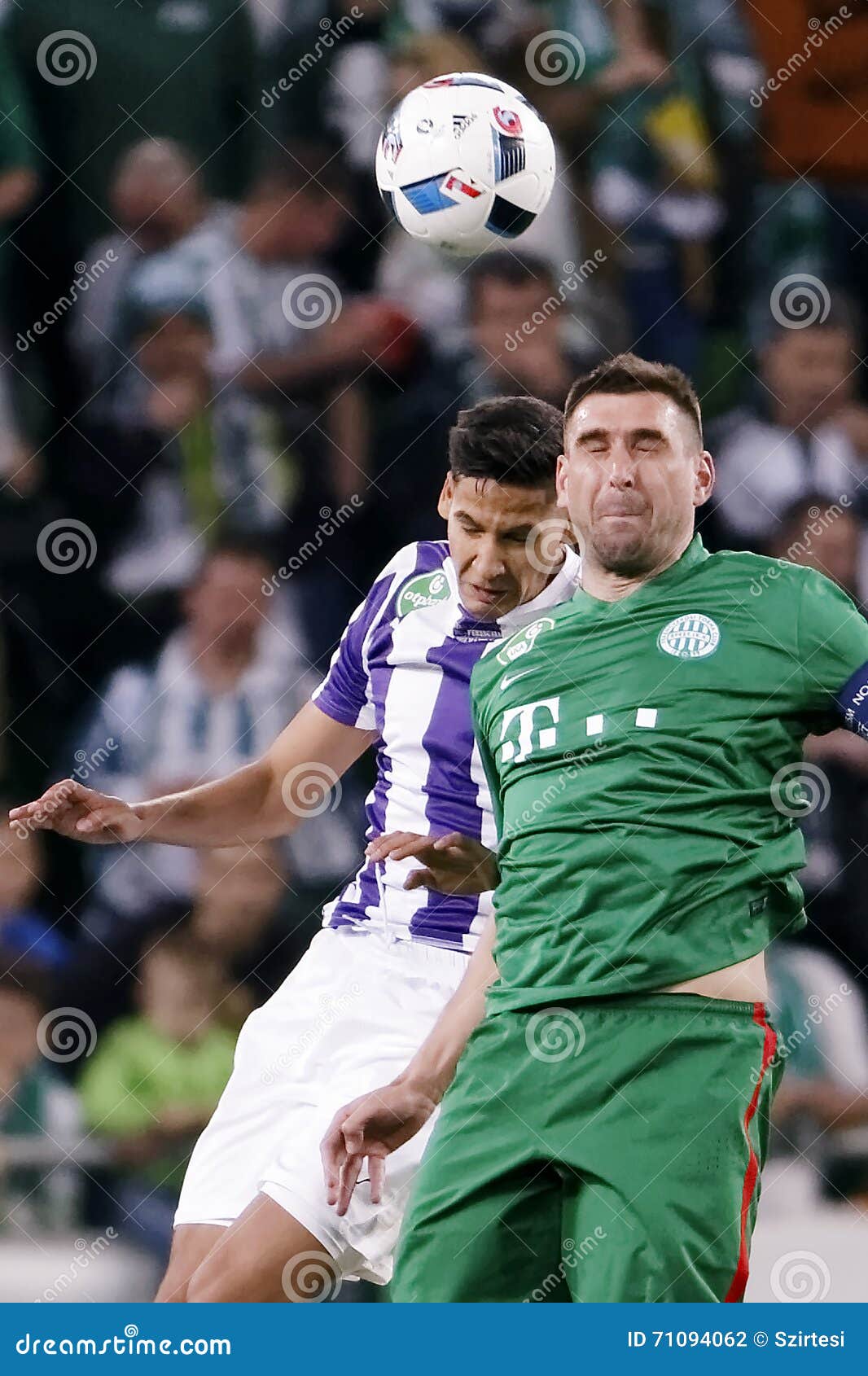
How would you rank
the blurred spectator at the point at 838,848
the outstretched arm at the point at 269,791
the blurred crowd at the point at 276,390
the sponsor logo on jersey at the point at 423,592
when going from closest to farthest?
the sponsor logo on jersey at the point at 423,592
the outstretched arm at the point at 269,791
the blurred crowd at the point at 276,390
the blurred spectator at the point at 838,848

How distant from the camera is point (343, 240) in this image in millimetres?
6129

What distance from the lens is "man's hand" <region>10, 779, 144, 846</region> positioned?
338 cm

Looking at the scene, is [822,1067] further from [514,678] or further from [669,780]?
[669,780]

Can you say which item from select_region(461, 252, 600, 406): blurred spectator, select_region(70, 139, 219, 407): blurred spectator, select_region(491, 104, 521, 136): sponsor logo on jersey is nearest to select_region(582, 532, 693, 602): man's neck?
select_region(491, 104, 521, 136): sponsor logo on jersey

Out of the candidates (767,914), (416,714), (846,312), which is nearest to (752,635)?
(767,914)

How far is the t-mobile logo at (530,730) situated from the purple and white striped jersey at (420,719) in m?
0.47

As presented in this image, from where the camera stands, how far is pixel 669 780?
2.76 metres

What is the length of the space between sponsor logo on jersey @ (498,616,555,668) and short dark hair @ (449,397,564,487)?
17.4 inches

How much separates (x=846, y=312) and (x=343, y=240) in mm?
1671

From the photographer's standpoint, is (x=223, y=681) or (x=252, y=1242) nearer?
(x=252, y=1242)

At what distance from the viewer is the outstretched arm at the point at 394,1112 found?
10.2ft

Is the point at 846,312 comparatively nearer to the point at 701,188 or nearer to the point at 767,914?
the point at 701,188

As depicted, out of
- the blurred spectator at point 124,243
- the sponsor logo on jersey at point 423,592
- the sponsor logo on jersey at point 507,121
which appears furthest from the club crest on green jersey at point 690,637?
the blurred spectator at point 124,243

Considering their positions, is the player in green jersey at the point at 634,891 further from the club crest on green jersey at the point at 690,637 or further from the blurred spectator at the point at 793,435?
the blurred spectator at the point at 793,435
